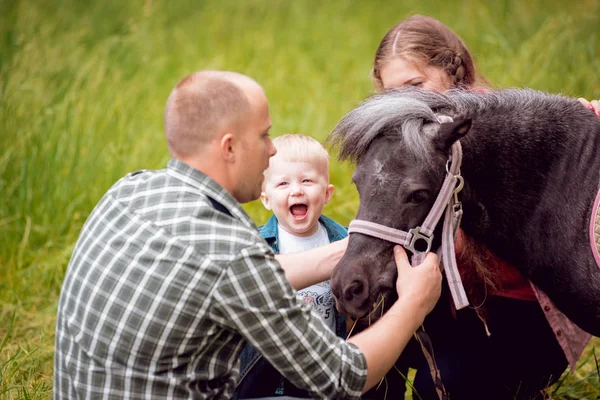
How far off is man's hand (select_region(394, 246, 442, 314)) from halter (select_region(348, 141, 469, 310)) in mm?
106

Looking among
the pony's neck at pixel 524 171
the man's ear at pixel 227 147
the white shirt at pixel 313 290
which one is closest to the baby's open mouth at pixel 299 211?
the white shirt at pixel 313 290

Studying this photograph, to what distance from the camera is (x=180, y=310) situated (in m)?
1.98

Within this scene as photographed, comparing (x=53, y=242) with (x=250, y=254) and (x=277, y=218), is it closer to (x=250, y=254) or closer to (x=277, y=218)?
(x=277, y=218)

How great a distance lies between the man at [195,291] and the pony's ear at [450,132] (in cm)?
72

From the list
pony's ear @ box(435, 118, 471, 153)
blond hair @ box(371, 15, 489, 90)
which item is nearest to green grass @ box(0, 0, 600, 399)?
blond hair @ box(371, 15, 489, 90)

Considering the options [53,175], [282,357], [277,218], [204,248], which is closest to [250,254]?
[204,248]

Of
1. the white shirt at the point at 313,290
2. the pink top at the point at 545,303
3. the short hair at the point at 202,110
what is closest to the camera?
the short hair at the point at 202,110

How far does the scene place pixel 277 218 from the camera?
3.23 metres

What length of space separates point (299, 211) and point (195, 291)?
124 cm

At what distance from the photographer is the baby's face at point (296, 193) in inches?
123

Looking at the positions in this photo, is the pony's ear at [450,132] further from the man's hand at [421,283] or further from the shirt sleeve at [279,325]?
the shirt sleeve at [279,325]

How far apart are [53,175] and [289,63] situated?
15.0 feet

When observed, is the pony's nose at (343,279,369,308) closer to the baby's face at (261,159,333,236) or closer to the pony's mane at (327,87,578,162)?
the pony's mane at (327,87,578,162)

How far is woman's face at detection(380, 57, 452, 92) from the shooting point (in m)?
3.54
